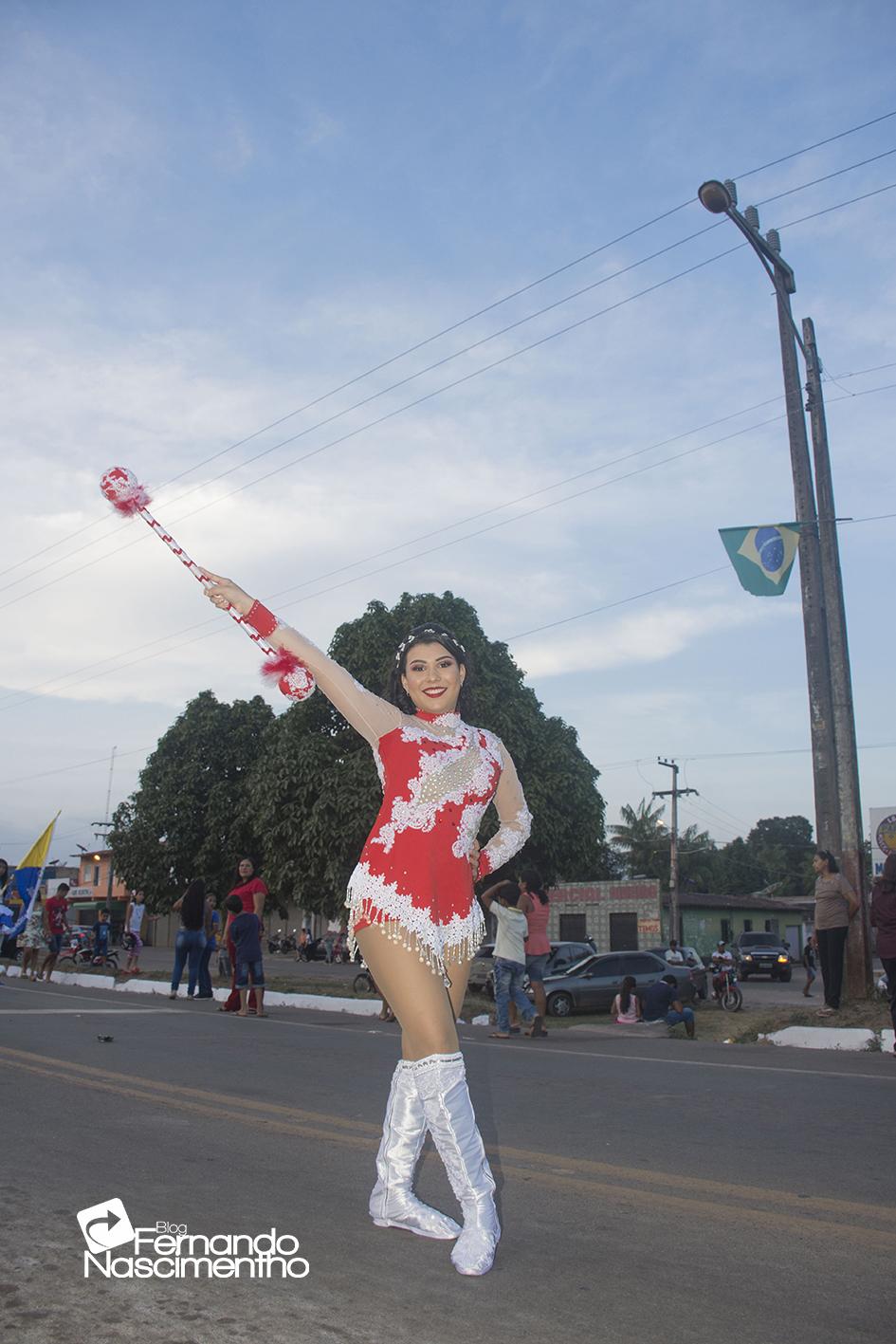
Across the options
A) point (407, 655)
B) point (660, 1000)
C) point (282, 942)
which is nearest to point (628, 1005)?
point (660, 1000)

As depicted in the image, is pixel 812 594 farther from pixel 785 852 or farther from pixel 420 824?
pixel 785 852

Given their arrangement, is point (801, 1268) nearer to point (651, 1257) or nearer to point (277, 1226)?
point (651, 1257)

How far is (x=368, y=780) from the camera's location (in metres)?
28.8

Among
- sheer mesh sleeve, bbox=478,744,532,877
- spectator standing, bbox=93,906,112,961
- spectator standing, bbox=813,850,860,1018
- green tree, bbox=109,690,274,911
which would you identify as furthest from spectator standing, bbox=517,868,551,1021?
green tree, bbox=109,690,274,911

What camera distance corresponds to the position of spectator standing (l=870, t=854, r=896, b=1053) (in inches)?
351

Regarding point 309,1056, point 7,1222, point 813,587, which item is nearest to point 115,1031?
point 309,1056

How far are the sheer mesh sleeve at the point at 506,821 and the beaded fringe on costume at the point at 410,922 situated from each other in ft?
1.01

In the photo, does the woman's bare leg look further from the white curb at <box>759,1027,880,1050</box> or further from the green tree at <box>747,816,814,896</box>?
the green tree at <box>747,816,814,896</box>

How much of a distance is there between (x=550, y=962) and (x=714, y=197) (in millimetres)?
16748

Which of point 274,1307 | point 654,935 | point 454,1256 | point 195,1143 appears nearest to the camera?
point 274,1307

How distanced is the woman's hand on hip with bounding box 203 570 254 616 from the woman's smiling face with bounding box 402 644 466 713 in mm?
Answer: 598

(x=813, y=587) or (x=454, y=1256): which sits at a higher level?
(x=813, y=587)

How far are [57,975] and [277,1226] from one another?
19175mm
